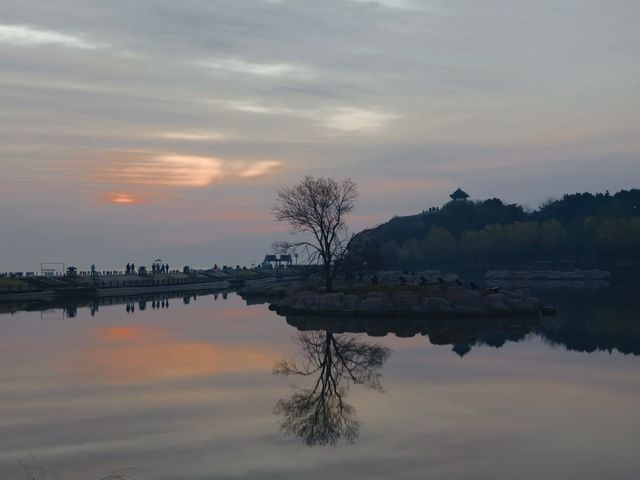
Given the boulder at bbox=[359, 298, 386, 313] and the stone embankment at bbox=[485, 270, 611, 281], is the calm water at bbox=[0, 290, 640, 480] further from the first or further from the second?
the stone embankment at bbox=[485, 270, 611, 281]

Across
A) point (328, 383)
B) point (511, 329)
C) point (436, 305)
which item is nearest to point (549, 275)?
point (436, 305)

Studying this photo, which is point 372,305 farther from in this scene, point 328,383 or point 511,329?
point 328,383

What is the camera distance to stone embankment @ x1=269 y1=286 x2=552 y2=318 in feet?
189

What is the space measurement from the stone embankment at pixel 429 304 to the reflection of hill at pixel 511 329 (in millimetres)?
1813

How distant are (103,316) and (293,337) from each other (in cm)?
2448

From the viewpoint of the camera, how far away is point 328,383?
95.5 ft

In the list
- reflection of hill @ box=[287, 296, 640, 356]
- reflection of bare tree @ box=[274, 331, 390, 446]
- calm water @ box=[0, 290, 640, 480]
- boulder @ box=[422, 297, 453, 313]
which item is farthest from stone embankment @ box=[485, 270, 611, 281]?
reflection of bare tree @ box=[274, 331, 390, 446]

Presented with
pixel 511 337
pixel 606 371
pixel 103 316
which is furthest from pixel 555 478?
pixel 103 316

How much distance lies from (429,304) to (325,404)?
33928 mm

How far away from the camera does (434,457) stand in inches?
713

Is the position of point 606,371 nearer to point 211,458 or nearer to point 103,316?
point 211,458

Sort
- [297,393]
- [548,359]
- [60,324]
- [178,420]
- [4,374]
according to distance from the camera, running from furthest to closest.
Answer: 1. [60,324]
2. [548,359]
3. [4,374]
4. [297,393]
5. [178,420]

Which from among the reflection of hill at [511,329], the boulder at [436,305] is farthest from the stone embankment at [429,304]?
the reflection of hill at [511,329]

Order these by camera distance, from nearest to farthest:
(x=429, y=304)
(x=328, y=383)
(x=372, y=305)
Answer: (x=328, y=383) → (x=429, y=304) → (x=372, y=305)
